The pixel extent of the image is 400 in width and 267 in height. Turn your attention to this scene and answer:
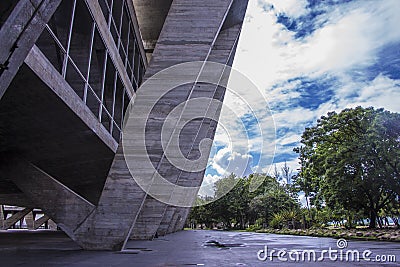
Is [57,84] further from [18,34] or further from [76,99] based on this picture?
[18,34]

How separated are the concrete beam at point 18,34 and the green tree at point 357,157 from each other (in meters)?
23.0

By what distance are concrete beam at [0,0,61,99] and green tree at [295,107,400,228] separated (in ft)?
75.6

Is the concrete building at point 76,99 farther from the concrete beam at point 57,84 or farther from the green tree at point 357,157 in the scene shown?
the green tree at point 357,157

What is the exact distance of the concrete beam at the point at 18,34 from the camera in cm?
397

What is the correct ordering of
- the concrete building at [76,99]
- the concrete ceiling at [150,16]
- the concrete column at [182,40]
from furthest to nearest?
1. the concrete ceiling at [150,16]
2. the concrete column at [182,40]
3. the concrete building at [76,99]

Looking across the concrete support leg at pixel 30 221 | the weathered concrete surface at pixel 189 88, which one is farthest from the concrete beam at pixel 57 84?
the concrete support leg at pixel 30 221

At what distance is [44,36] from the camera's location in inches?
468

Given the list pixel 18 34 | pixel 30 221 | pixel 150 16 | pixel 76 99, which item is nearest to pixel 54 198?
pixel 76 99

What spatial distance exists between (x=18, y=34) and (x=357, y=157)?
78.2 feet

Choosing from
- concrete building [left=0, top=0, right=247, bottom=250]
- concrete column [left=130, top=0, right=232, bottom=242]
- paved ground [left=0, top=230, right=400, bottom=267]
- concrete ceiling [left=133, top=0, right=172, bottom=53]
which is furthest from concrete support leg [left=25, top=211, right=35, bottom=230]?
concrete column [left=130, top=0, right=232, bottom=242]

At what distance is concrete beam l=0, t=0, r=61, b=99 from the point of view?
397 centimetres

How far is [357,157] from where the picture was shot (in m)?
24.0

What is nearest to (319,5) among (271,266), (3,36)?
(271,266)

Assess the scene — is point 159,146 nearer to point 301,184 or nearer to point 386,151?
point 386,151
